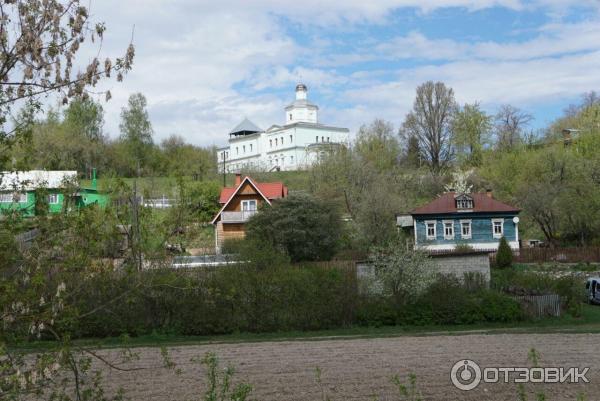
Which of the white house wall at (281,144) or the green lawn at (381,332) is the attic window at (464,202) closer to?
the green lawn at (381,332)

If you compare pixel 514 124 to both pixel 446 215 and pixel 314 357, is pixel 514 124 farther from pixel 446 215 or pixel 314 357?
pixel 314 357

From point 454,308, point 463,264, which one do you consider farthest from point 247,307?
point 463,264

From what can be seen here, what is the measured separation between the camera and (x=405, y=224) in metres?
54.1

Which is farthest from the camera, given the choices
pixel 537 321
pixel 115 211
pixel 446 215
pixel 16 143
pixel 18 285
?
pixel 446 215

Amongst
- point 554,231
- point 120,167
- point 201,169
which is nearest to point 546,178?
point 554,231

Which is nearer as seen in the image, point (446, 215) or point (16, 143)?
point (16, 143)

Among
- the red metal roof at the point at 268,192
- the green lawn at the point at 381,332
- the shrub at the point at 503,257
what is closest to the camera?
the green lawn at the point at 381,332

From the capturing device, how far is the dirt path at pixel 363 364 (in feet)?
42.4

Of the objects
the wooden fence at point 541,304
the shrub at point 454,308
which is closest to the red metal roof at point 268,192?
the shrub at point 454,308

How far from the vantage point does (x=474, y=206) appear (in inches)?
2050

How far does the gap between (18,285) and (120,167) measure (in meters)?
84.9

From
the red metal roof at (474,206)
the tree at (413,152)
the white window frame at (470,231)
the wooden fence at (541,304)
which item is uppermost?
the tree at (413,152)

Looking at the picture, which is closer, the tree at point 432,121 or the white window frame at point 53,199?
the white window frame at point 53,199

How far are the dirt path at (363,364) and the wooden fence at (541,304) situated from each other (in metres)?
4.33
